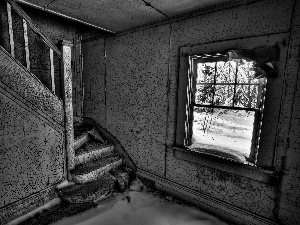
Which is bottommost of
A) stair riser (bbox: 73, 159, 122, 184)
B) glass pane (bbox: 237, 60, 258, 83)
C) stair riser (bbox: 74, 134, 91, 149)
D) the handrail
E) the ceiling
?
stair riser (bbox: 73, 159, 122, 184)

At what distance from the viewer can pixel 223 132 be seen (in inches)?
116

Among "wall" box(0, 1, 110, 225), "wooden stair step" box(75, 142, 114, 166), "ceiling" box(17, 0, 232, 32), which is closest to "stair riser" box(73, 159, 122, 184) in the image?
"wall" box(0, 1, 110, 225)

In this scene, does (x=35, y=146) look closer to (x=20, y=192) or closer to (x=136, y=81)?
(x=20, y=192)

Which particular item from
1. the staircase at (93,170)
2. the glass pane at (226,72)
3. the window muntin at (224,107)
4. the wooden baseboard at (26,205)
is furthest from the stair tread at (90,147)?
the glass pane at (226,72)

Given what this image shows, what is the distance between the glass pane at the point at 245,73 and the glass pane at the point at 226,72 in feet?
0.27

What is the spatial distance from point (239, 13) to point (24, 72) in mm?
3196

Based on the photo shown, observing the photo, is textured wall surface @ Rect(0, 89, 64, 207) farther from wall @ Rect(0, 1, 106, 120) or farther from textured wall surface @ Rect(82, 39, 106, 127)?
textured wall surface @ Rect(82, 39, 106, 127)

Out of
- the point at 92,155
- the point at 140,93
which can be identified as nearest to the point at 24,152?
the point at 92,155

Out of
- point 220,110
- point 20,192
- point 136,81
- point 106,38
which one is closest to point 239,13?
point 220,110

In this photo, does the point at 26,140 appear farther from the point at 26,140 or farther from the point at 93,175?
the point at 93,175

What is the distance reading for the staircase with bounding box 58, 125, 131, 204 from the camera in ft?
10.1

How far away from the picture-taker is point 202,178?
298cm

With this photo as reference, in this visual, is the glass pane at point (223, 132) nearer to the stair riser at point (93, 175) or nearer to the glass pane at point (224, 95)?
the glass pane at point (224, 95)

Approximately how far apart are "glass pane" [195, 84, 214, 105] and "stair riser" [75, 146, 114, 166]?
8.04ft
